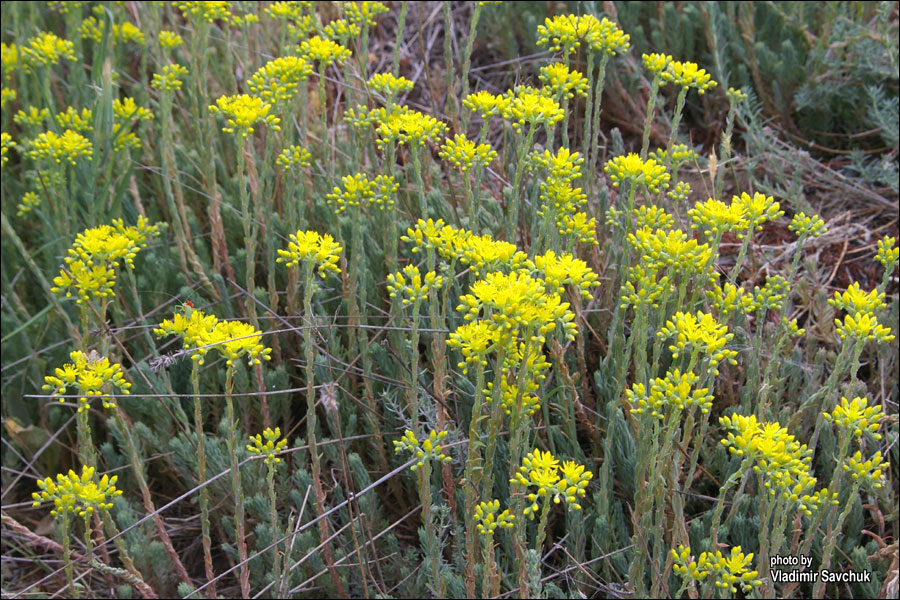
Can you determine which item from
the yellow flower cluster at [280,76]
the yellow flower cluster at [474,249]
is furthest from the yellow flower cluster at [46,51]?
→ the yellow flower cluster at [474,249]

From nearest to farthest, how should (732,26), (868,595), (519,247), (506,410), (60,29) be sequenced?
(506,410), (868,595), (519,247), (732,26), (60,29)

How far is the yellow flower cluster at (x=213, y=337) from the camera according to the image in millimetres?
1807

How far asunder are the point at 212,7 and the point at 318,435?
1.49m

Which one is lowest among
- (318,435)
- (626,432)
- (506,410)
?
(318,435)

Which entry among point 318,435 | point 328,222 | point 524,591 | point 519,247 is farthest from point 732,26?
point 524,591

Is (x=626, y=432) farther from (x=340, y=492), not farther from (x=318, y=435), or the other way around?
(x=318, y=435)

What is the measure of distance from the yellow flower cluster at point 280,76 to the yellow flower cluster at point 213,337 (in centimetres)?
79

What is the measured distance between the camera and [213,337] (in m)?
1.84

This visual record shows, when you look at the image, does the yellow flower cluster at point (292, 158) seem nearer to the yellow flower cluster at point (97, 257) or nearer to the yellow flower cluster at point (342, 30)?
the yellow flower cluster at point (342, 30)

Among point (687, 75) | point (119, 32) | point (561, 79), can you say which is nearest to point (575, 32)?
point (561, 79)

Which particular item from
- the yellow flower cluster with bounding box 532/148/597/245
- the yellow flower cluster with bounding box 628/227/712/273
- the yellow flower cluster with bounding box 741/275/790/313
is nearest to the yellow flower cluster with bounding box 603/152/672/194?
the yellow flower cluster with bounding box 532/148/597/245

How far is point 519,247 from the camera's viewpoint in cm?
282

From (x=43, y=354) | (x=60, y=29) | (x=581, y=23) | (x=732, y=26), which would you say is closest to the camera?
(x=581, y=23)

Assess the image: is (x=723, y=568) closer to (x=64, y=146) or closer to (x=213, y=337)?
(x=213, y=337)
